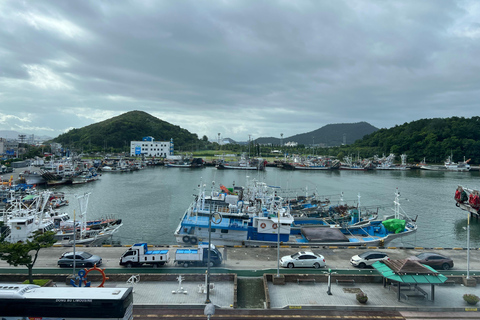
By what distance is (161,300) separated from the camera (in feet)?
37.9

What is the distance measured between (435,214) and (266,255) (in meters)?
29.2

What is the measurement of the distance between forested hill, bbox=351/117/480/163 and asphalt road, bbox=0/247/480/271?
110090 mm

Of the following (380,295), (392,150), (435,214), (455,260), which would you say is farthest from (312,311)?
(392,150)

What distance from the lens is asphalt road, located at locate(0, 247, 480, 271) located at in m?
15.5

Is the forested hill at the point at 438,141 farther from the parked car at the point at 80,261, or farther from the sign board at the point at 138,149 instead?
the parked car at the point at 80,261

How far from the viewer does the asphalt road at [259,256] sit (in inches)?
608

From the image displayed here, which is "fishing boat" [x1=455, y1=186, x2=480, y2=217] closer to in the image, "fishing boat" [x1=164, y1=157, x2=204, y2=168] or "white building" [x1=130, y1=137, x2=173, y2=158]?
"fishing boat" [x1=164, y1=157, x2=204, y2=168]

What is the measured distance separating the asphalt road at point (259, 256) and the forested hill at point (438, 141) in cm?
11009

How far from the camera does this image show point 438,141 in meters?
116

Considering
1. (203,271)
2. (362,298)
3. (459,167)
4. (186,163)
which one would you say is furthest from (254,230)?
(459,167)

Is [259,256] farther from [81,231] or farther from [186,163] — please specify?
[186,163]

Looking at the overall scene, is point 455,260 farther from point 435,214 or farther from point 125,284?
point 435,214

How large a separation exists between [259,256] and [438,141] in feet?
406

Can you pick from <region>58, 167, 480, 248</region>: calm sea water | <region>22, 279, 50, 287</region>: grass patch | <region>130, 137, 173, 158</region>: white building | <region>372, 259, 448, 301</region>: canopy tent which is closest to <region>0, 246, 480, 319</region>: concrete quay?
<region>22, 279, 50, 287</region>: grass patch
